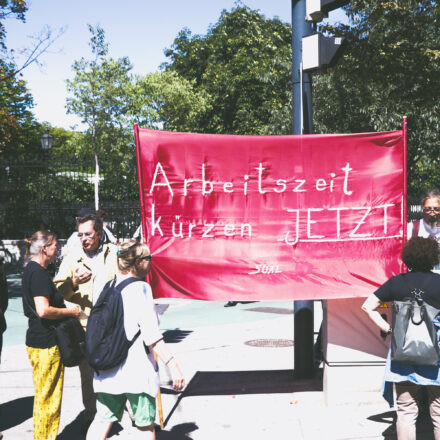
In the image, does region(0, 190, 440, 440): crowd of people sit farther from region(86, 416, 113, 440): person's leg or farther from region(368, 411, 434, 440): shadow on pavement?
region(368, 411, 434, 440): shadow on pavement

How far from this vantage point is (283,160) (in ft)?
18.0

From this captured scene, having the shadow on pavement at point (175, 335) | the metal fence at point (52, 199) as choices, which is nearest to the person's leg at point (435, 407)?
the shadow on pavement at point (175, 335)

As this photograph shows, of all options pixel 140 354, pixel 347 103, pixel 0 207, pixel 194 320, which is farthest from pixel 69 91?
pixel 140 354

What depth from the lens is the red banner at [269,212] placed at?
542 centimetres

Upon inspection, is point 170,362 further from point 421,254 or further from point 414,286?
point 421,254

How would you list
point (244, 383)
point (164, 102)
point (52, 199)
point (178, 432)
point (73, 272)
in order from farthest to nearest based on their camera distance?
point (164, 102), point (52, 199), point (244, 383), point (178, 432), point (73, 272)

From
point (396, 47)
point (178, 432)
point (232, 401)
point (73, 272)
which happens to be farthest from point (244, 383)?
point (396, 47)

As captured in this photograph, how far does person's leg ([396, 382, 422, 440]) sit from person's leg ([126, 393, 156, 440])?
5.49ft

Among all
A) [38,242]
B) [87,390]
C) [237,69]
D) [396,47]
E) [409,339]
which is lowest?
[87,390]

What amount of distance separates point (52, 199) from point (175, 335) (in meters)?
15.5

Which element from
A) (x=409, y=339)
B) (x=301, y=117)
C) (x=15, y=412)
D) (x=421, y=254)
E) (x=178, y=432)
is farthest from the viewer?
(x=301, y=117)

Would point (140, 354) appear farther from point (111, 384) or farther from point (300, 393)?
point (300, 393)

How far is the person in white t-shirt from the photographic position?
5.12 meters

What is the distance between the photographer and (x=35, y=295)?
423 centimetres
